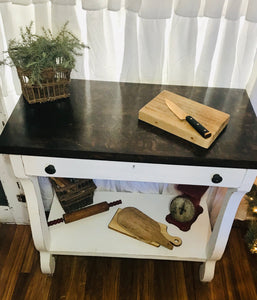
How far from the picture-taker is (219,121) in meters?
1.19

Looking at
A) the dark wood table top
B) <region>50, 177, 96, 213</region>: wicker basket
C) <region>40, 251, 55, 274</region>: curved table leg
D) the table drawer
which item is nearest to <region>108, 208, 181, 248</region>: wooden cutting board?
<region>50, 177, 96, 213</region>: wicker basket

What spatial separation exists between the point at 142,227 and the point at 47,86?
0.78m

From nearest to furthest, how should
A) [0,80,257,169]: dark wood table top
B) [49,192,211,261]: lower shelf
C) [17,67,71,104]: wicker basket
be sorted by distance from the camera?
1. [0,80,257,169]: dark wood table top
2. [17,67,71,104]: wicker basket
3. [49,192,211,261]: lower shelf

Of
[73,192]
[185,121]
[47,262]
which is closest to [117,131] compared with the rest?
[185,121]

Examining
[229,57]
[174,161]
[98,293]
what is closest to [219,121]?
[174,161]

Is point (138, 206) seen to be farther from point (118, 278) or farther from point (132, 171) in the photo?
point (132, 171)

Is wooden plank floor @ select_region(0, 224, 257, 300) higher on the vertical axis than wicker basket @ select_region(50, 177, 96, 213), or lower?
lower

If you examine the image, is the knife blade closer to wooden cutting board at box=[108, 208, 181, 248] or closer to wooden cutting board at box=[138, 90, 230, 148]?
wooden cutting board at box=[138, 90, 230, 148]

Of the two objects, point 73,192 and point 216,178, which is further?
point 73,192

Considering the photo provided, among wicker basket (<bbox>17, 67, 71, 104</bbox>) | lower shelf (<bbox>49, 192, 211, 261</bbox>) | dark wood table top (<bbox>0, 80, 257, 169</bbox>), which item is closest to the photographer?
dark wood table top (<bbox>0, 80, 257, 169</bbox>)

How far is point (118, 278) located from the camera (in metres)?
1.69

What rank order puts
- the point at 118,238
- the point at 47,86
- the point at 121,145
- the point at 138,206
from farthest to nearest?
1. the point at 138,206
2. the point at 118,238
3. the point at 47,86
4. the point at 121,145

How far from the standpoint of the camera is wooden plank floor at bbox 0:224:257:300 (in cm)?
164

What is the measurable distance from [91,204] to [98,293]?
1.35ft
